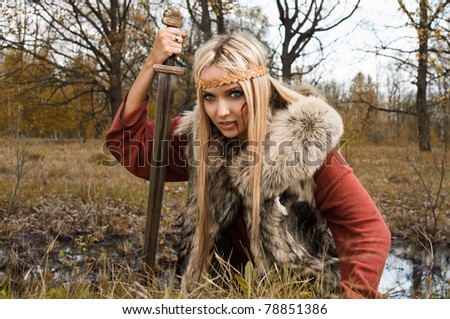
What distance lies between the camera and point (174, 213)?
7.15 m

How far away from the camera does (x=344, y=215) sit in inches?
96.7

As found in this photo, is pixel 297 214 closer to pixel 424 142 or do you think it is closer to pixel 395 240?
pixel 395 240

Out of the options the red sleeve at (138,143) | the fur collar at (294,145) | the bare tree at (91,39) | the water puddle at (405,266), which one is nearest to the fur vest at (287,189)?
the fur collar at (294,145)

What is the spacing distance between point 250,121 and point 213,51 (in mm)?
438

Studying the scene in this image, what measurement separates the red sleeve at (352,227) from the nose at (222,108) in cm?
58

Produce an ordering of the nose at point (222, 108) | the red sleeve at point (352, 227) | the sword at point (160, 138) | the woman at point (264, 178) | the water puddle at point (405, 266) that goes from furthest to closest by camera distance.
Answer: the water puddle at point (405, 266) → the sword at point (160, 138) → the nose at point (222, 108) → the woman at point (264, 178) → the red sleeve at point (352, 227)

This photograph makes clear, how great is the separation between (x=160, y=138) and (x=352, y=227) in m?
1.15

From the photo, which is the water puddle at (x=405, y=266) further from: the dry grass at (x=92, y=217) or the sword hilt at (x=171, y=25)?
the sword hilt at (x=171, y=25)

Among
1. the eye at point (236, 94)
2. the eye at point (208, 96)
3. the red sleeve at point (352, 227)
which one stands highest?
the eye at point (236, 94)

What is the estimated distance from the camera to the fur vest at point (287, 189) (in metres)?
2.52

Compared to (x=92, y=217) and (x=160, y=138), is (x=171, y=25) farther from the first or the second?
(x=92, y=217)

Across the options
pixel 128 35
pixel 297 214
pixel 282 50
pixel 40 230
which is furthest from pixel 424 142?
pixel 297 214

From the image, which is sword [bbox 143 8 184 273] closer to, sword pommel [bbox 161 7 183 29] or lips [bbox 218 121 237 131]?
sword pommel [bbox 161 7 183 29]

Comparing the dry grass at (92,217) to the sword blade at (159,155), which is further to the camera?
the dry grass at (92,217)
